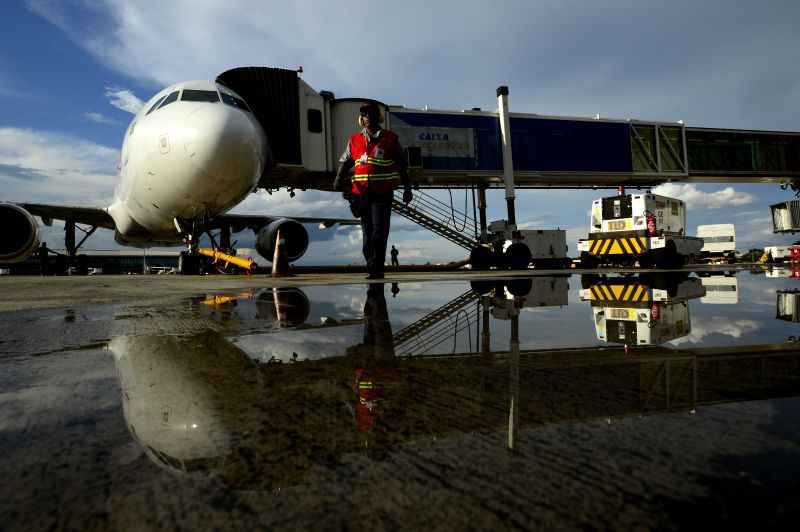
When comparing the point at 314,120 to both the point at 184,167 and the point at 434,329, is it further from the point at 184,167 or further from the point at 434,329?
the point at 434,329

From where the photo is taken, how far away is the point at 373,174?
5.16 meters

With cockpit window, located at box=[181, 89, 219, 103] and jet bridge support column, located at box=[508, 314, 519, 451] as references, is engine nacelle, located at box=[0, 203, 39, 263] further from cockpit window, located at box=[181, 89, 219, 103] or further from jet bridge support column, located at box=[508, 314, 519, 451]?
jet bridge support column, located at box=[508, 314, 519, 451]

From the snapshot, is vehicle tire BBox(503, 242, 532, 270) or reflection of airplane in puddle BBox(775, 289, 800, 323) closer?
reflection of airplane in puddle BBox(775, 289, 800, 323)

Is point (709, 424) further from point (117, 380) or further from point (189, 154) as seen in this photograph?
point (189, 154)

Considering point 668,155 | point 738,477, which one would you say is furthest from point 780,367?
point 668,155

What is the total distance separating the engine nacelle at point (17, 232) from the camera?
10.2m

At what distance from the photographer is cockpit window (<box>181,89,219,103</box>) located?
8.34 m

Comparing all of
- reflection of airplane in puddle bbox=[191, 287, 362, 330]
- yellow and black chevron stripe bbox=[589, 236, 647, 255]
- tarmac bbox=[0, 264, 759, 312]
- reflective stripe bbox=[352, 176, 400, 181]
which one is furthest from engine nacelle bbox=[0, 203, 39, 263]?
yellow and black chevron stripe bbox=[589, 236, 647, 255]

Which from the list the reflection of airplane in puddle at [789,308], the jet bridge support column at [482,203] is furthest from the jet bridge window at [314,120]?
the reflection of airplane in puddle at [789,308]

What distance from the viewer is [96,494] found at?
580 millimetres

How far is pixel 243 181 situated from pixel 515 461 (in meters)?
8.36

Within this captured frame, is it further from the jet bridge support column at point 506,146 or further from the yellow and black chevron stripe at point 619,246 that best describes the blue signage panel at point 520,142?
the yellow and black chevron stripe at point 619,246

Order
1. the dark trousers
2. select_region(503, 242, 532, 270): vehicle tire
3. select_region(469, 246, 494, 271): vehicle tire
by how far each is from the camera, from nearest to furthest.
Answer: the dark trousers, select_region(503, 242, 532, 270): vehicle tire, select_region(469, 246, 494, 271): vehicle tire

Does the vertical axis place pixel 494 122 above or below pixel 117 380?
above
